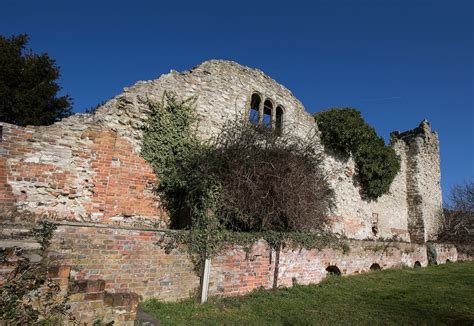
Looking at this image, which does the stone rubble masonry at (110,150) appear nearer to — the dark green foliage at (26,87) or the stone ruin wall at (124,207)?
the stone ruin wall at (124,207)

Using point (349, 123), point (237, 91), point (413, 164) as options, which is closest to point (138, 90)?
point (237, 91)

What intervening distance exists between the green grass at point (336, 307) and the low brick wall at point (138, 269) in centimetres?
32

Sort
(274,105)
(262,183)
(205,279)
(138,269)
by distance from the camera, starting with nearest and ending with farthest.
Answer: (138,269) < (205,279) < (262,183) < (274,105)

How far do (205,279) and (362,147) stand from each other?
12.3 m

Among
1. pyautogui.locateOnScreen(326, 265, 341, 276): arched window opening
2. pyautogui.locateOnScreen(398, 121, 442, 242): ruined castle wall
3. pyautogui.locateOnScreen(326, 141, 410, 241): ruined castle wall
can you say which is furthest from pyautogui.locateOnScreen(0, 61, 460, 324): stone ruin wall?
pyautogui.locateOnScreen(398, 121, 442, 242): ruined castle wall

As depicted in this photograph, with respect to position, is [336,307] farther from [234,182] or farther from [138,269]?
Answer: [138,269]

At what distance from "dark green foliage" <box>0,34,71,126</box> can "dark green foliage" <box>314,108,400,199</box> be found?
12.8 meters

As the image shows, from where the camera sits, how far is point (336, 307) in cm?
642

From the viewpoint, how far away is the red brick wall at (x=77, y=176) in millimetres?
7086

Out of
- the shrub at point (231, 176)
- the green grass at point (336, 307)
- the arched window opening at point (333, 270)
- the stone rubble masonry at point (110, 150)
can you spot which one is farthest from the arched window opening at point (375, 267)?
the stone rubble masonry at point (110, 150)

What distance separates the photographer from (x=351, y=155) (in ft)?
52.8

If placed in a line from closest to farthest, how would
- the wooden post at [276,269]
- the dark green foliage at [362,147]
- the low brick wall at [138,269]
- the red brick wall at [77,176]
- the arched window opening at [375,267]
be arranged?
the low brick wall at [138,269] → the red brick wall at [77,176] → the wooden post at [276,269] → the arched window opening at [375,267] → the dark green foliage at [362,147]

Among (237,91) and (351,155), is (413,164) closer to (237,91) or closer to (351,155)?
(351,155)

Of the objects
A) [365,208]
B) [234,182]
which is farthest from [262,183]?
[365,208]
